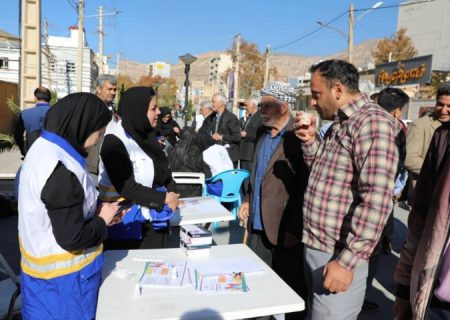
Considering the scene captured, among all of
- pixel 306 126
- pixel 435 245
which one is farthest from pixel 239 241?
pixel 435 245

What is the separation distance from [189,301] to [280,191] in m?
1.13

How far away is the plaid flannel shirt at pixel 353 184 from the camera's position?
1.74 meters

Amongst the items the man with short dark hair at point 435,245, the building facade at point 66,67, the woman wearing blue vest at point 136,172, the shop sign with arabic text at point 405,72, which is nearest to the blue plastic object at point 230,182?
the woman wearing blue vest at point 136,172

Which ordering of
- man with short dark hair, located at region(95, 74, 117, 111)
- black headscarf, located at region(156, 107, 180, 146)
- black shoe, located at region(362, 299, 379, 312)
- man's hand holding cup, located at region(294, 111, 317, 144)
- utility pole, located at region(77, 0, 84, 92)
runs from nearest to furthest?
man's hand holding cup, located at region(294, 111, 317, 144) < black shoe, located at region(362, 299, 379, 312) < man with short dark hair, located at region(95, 74, 117, 111) < black headscarf, located at region(156, 107, 180, 146) < utility pole, located at region(77, 0, 84, 92)

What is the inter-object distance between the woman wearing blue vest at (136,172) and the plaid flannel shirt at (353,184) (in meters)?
1.01

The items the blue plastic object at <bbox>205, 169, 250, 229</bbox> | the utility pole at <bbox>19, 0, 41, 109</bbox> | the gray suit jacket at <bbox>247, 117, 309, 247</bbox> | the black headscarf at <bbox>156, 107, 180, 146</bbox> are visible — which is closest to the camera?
the gray suit jacket at <bbox>247, 117, 309, 247</bbox>

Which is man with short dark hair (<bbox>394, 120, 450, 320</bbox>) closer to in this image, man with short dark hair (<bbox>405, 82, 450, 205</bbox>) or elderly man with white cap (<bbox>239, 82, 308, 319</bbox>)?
elderly man with white cap (<bbox>239, 82, 308, 319</bbox>)

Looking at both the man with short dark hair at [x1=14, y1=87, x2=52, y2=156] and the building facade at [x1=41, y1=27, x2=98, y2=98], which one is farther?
the building facade at [x1=41, y1=27, x2=98, y2=98]

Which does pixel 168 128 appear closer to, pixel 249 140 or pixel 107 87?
pixel 249 140

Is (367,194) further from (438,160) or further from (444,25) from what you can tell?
(444,25)

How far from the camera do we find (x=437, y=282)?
1.40 metres

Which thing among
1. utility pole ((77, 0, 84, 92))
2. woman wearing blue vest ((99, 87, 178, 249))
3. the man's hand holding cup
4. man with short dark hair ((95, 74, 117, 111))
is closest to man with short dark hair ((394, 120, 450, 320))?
the man's hand holding cup

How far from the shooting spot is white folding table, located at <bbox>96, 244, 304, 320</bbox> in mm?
1646

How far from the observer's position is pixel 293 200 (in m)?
2.64
